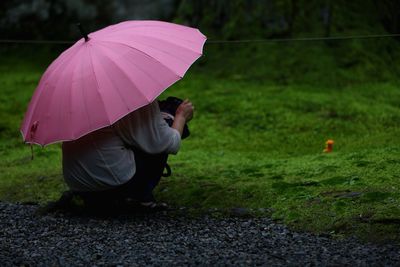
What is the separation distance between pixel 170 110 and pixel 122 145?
62 cm

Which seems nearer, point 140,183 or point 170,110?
point 140,183

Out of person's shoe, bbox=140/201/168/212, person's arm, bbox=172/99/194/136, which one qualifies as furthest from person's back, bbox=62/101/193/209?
person's shoe, bbox=140/201/168/212

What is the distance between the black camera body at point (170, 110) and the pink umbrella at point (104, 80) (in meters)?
0.53

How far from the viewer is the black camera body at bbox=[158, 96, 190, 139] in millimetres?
5391

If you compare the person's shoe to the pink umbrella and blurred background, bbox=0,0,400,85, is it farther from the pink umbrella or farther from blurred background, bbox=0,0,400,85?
blurred background, bbox=0,0,400,85

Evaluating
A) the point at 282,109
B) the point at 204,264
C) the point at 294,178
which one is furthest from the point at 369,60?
the point at 204,264

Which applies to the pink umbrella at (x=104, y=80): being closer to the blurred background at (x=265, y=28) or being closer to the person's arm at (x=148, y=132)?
the person's arm at (x=148, y=132)

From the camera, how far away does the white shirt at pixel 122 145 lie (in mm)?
4977

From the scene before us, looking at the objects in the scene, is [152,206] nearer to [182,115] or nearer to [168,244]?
[182,115]

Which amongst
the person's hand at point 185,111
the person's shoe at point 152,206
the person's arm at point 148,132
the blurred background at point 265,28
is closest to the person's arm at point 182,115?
the person's hand at point 185,111

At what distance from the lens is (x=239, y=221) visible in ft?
16.1

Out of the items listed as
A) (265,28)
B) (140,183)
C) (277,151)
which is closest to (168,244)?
(140,183)

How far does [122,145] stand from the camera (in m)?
5.04

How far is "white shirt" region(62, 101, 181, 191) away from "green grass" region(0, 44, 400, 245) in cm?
72
